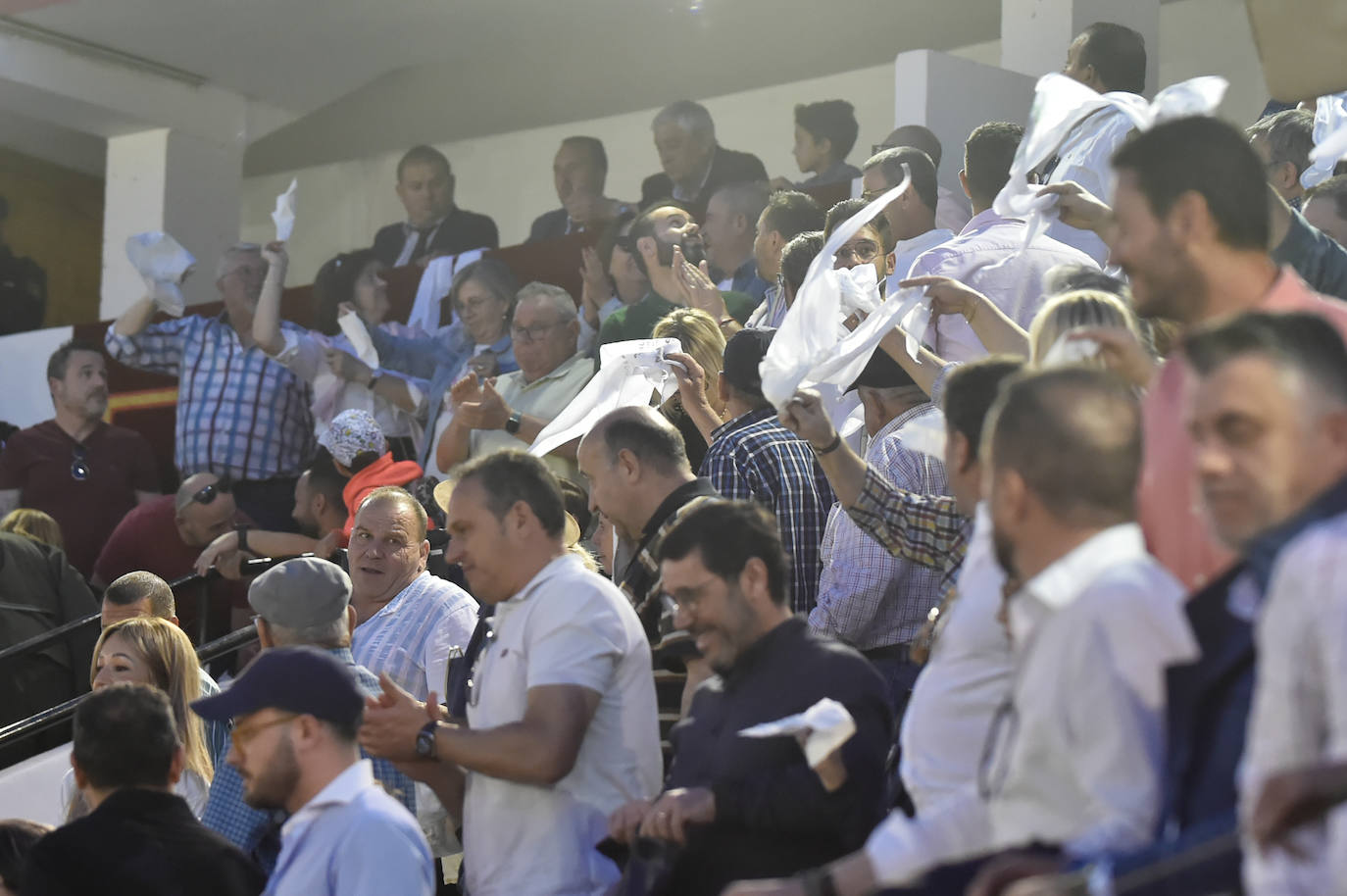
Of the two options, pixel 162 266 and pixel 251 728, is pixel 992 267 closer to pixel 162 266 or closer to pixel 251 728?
pixel 251 728

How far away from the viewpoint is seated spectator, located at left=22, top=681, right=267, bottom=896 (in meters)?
3.66

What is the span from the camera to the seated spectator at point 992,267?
5027mm

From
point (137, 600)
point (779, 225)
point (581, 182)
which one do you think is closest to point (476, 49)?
point (581, 182)

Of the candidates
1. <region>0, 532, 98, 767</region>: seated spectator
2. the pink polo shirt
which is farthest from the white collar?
<region>0, 532, 98, 767</region>: seated spectator

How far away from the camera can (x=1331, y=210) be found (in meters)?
5.47

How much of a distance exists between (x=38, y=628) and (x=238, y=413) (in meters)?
1.68

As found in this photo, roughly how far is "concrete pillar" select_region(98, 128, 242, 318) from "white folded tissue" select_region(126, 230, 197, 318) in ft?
10.9

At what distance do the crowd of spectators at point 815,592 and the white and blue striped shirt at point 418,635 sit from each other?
0.01m

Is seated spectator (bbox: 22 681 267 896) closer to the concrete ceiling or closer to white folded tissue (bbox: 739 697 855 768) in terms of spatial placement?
white folded tissue (bbox: 739 697 855 768)

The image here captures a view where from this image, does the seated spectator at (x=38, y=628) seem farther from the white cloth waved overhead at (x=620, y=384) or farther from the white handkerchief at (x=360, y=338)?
the white cloth waved overhead at (x=620, y=384)

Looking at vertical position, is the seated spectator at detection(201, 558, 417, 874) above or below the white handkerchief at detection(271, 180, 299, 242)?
below

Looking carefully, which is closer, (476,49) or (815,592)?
(815,592)

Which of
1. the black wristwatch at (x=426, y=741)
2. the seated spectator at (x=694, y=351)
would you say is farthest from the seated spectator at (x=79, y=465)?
the black wristwatch at (x=426, y=741)

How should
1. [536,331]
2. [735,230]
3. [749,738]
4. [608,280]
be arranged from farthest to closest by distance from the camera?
[608,280], [735,230], [536,331], [749,738]
